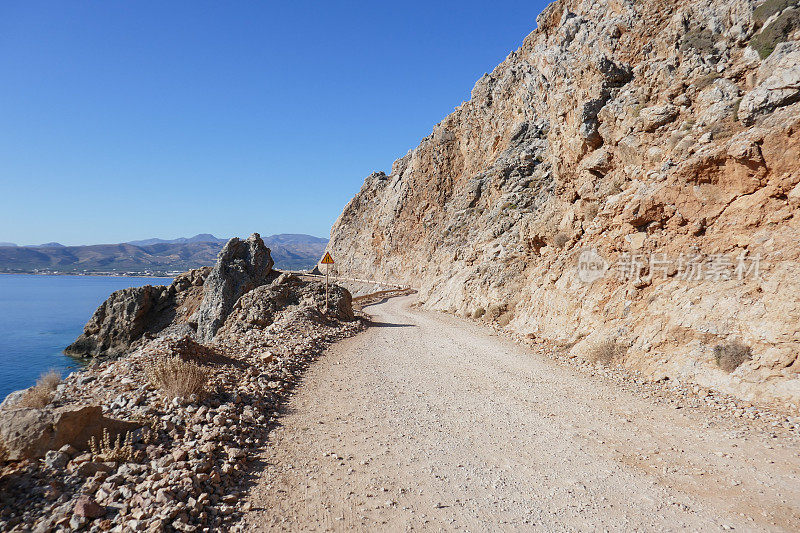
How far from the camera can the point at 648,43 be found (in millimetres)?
14500

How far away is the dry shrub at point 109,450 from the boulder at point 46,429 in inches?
5.4

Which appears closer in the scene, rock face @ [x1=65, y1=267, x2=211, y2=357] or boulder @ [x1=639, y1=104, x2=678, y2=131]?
boulder @ [x1=639, y1=104, x2=678, y2=131]

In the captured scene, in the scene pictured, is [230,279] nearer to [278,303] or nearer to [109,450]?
[278,303]

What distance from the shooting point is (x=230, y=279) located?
979 inches

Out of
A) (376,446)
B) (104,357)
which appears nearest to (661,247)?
(376,446)

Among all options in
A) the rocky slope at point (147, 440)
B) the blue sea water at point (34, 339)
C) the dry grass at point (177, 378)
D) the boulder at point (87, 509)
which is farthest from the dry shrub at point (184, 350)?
the blue sea water at point (34, 339)

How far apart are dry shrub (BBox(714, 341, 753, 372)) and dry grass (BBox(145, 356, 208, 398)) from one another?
31.2ft

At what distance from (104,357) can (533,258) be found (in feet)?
97.4

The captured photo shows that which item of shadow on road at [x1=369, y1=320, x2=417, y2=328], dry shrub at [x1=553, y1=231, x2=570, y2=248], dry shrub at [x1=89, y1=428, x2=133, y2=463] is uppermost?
dry shrub at [x1=553, y1=231, x2=570, y2=248]

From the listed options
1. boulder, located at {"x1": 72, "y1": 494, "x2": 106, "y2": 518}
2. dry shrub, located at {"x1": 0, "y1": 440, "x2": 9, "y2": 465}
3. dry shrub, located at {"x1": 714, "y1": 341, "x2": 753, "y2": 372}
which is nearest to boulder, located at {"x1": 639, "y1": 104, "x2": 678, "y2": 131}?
dry shrub, located at {"x1": 714, "y1": 341, "x2": 753, "y2": 372}

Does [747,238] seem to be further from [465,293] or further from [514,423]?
[465,293]

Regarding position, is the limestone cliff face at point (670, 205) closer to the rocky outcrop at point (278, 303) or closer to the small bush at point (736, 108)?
the small bush at point (736, 108)

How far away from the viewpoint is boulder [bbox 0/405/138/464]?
4.41 metres

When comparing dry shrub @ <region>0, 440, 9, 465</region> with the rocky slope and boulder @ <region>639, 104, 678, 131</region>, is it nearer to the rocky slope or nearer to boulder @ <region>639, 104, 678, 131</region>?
the rocky slope
